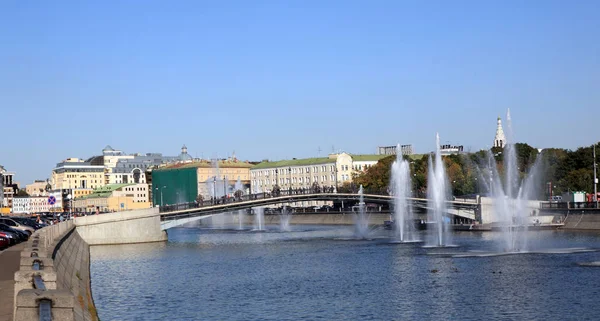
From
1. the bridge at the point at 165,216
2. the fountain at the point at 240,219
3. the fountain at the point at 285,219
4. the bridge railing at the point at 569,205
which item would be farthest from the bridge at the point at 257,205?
the fountain at the point at 240,219

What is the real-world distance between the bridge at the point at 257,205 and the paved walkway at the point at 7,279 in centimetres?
2678

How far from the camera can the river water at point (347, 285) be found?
3416 cm

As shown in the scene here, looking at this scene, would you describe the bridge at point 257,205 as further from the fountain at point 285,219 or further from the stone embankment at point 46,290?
the stone embankment at point 46,290

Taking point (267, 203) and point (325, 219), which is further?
point (325, 219)

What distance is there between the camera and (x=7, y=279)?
112 ft

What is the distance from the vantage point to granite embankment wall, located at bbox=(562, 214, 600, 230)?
3182 inches

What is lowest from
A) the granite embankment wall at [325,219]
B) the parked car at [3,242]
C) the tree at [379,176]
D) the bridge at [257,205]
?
the granite embankment wall at [325,219]

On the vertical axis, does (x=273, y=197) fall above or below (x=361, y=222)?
above

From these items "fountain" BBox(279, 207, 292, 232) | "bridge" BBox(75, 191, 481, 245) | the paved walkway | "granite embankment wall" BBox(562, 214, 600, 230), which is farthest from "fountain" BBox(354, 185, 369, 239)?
the paved walkway

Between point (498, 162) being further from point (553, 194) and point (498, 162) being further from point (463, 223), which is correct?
point (463, 223)

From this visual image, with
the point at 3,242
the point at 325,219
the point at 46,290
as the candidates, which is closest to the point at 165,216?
the point at 3,242

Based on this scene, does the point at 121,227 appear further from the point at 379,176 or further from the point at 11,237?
the point at 379,176

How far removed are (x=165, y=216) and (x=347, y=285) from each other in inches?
1604

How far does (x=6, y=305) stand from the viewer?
26.0m
